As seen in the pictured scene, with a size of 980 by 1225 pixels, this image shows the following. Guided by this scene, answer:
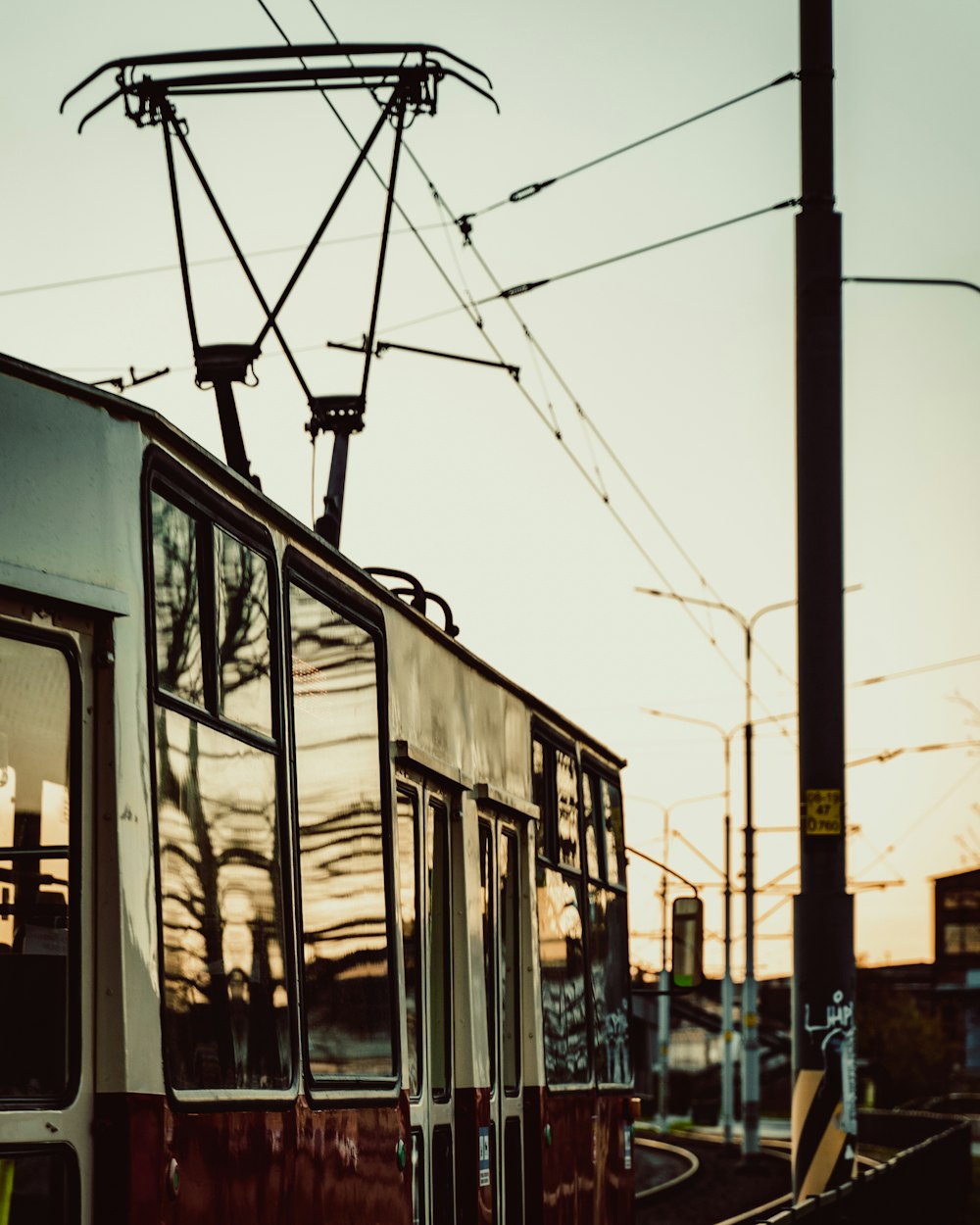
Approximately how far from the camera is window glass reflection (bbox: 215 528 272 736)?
4.76m

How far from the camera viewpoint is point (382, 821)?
6.05 m

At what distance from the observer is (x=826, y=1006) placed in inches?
470

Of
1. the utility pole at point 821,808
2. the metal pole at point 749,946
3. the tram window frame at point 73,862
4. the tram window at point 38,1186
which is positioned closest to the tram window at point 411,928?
the tram window frame at point 73,862

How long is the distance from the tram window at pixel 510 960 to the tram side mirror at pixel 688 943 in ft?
5.11

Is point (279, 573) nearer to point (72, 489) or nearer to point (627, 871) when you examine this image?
point (72, 489)

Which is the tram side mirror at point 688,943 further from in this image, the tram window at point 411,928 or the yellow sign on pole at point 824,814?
the tram window at point 411,928

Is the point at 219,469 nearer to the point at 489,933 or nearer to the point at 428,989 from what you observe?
the point at 428,989

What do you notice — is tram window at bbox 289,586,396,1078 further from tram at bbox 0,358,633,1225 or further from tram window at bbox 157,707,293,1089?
tram window at bbox 157,707,293,1089

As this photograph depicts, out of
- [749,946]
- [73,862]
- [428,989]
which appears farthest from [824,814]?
[749,946]

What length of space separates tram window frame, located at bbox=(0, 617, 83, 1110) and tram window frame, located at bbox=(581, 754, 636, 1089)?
18.3ft

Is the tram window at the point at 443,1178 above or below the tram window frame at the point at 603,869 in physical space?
below

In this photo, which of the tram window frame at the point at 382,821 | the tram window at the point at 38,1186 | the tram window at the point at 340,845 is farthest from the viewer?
the tram window at the point at 340,845

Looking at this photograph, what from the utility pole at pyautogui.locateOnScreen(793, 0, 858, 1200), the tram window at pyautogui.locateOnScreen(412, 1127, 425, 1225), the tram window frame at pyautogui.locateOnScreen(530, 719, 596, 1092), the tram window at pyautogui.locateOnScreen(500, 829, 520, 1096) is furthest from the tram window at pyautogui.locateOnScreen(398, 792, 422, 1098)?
the utility pole at pyautogui.locateOnScreen(793, 0, 858, 1200)

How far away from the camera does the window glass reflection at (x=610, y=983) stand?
31.1ft
